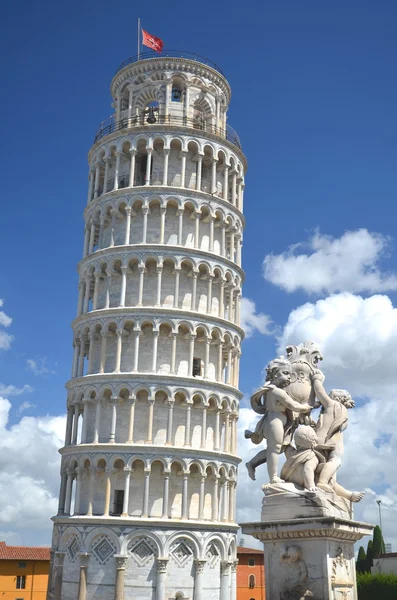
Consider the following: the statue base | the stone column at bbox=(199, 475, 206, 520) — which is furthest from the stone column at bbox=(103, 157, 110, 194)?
the statue base

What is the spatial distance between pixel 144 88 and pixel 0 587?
50.0m

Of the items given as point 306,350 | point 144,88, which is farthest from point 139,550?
point 306,350

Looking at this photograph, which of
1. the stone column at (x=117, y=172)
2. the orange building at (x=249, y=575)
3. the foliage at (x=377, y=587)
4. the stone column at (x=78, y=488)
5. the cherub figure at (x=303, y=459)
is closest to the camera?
the cherub figure at (x=303, y=459)

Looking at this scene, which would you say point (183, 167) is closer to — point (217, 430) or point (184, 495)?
point (217, 430)

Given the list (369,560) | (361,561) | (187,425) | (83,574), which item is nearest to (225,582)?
(83,574)

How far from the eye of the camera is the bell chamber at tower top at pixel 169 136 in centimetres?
5622

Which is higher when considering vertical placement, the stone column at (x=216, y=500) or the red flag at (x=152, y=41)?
the red flag at (x=152, y=41)

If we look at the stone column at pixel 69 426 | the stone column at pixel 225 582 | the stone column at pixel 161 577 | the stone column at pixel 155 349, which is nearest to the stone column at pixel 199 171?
the stone column at pixel 155 349

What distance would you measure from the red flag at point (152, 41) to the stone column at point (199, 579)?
38287mm

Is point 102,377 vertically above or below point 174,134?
below

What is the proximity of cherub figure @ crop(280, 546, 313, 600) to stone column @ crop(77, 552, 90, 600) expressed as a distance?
40.6m

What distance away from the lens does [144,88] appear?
59.4m

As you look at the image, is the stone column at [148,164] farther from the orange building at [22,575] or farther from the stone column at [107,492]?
the orange building at [22,575]

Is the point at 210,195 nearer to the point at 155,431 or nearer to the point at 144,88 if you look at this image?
the point at 144,88
